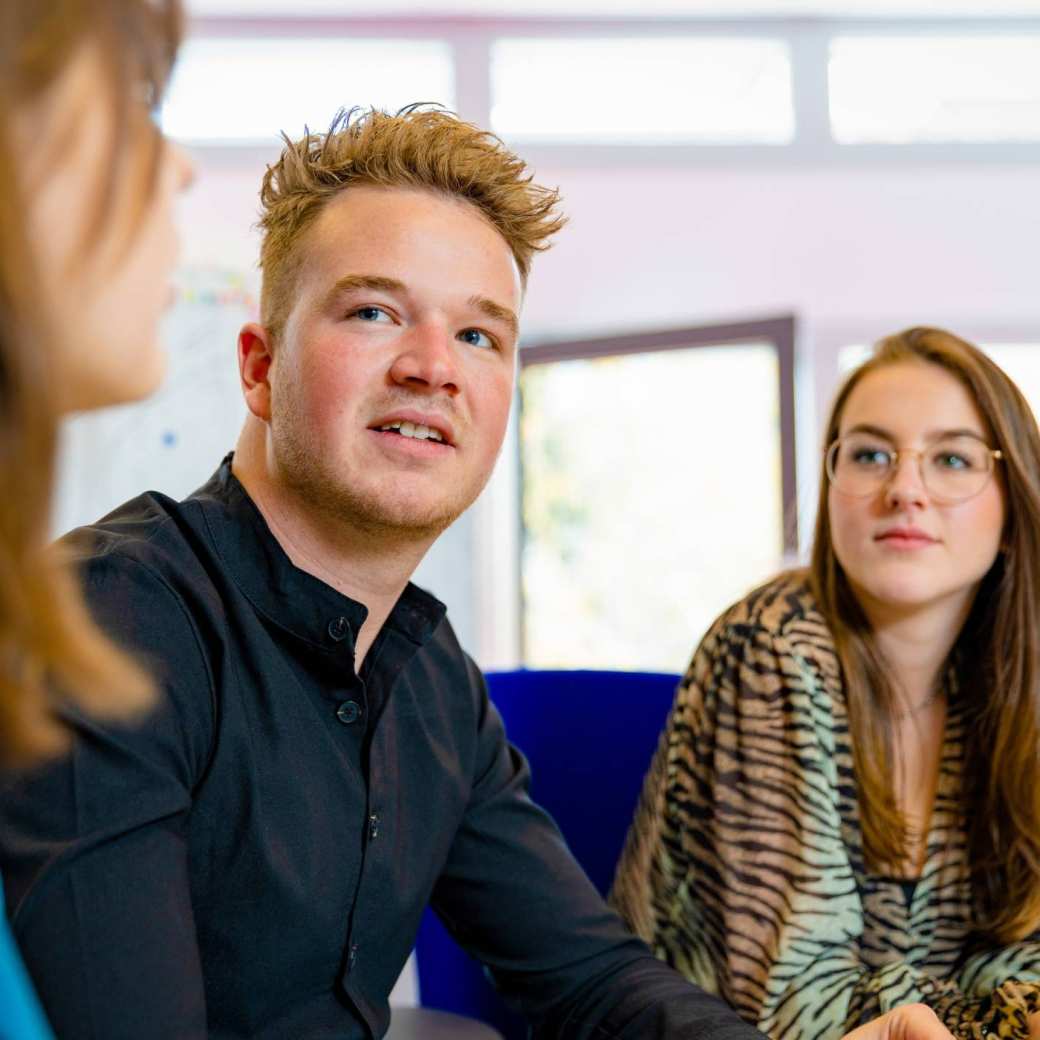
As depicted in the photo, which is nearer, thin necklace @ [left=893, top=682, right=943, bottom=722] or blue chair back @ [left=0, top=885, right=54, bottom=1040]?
blue chair back @ [left=0, top=885, right=54, bottom=1040]

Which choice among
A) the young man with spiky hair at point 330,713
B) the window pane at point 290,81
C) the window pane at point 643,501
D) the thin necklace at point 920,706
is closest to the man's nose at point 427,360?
the young man with spiky hair at point 330,713

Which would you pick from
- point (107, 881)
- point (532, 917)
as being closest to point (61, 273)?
point (107, 881)

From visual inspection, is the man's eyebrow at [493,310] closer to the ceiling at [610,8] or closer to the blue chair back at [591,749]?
the blue chair back at [591,749]

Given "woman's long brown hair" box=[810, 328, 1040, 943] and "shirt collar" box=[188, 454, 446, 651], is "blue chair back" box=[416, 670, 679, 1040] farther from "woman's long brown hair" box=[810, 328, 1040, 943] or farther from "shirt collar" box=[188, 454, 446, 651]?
"shirt collar" box=[188, 454, 446, 651]

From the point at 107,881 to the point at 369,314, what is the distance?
64cm

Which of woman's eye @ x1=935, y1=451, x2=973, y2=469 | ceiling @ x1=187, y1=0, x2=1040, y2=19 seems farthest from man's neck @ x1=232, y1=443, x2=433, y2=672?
ceiling @ x1=187, y1=0, x2=1040, y2=19

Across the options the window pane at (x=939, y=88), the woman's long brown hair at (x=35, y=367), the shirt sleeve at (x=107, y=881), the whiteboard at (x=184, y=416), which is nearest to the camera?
the woman's long brown hair at (x=35, y=367)

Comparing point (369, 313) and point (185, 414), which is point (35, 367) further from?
point (185, 414)

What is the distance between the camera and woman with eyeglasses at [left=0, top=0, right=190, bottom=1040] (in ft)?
1.74

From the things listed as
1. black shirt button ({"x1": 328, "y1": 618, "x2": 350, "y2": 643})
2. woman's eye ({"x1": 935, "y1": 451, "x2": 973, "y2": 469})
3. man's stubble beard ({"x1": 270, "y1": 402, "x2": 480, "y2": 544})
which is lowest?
black shirt button ({"x1": 328, "y1": 618, "x2": 350, "y2": 643})

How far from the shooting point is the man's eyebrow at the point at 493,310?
1.31m

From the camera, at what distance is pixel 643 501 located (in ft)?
15.9

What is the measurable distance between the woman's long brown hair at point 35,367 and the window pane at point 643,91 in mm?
4430

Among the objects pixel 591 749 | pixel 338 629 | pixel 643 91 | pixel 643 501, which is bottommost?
pixel 591 749
